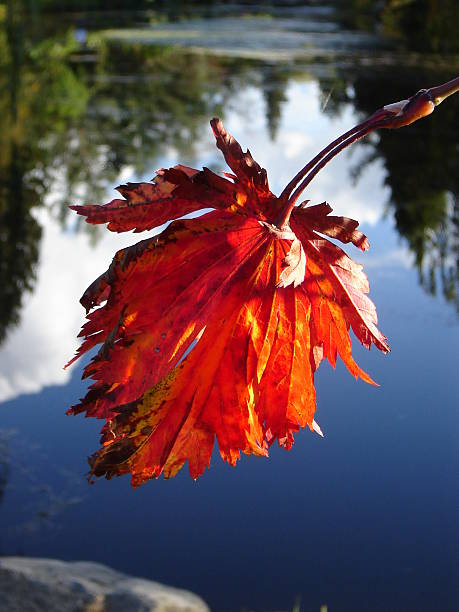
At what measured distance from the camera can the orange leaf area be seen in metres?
0.29

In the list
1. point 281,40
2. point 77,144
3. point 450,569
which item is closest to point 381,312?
point 450,569

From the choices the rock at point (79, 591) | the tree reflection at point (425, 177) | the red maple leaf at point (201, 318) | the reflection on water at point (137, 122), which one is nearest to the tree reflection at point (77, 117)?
the reflection on water at point (137, 122)

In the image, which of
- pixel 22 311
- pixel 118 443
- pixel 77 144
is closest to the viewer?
pixel 118 443

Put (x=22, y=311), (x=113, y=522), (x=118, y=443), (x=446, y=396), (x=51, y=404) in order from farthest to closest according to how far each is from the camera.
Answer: (x=22, y=311)
(x=51, y=404)
(x=446, y=396)
(x=113, y=522)
(x=118, y=443)

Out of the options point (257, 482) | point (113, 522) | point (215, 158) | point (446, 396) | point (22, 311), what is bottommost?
point (113, 522)

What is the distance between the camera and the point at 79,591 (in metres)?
1.52

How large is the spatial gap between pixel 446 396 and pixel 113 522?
994mm

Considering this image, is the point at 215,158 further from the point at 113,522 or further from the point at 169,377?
the point at 169,377

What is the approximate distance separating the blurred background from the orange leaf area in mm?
141

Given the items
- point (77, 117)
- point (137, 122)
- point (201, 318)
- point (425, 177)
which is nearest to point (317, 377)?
point (425, 177)

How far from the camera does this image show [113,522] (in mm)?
1906

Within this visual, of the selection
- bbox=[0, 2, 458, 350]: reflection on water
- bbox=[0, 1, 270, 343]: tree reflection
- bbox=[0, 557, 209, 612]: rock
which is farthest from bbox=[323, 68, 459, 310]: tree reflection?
bbox=[0, 557, 209, 612]: rock

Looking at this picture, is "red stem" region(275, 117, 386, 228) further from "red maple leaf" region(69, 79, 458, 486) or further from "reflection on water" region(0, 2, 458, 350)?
"reflection on water" region(0, 2, 458, 350)

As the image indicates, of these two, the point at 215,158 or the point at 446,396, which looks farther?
the point at 215,158
